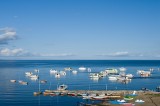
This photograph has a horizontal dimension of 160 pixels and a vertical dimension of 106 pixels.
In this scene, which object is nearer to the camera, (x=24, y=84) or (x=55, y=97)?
(x=55, y=97)

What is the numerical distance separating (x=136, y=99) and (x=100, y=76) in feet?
269

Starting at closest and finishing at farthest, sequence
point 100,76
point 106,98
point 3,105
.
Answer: point 3,105 → point 106,98 → point 100,76

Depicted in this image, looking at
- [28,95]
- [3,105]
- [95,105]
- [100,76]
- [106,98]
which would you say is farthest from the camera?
[100,76]

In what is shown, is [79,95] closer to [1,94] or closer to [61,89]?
[61,89]

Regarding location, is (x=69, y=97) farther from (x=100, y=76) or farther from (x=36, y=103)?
(x=100, y=76)

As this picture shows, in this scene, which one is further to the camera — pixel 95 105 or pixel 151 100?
pixel 151 100

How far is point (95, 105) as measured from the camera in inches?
3120

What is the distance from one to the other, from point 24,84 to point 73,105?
186 ft

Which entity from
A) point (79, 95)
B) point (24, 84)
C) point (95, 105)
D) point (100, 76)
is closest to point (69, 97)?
point (79, 95)

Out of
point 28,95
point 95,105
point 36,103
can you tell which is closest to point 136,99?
point 95,105

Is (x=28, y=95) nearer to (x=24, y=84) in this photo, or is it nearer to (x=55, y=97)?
(x=55, y=97)

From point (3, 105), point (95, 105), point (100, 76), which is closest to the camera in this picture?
point (95, 105)

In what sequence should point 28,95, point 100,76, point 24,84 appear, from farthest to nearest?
point 100,76
point 24,84
point 28,95

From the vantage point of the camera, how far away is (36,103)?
87.7 metres
